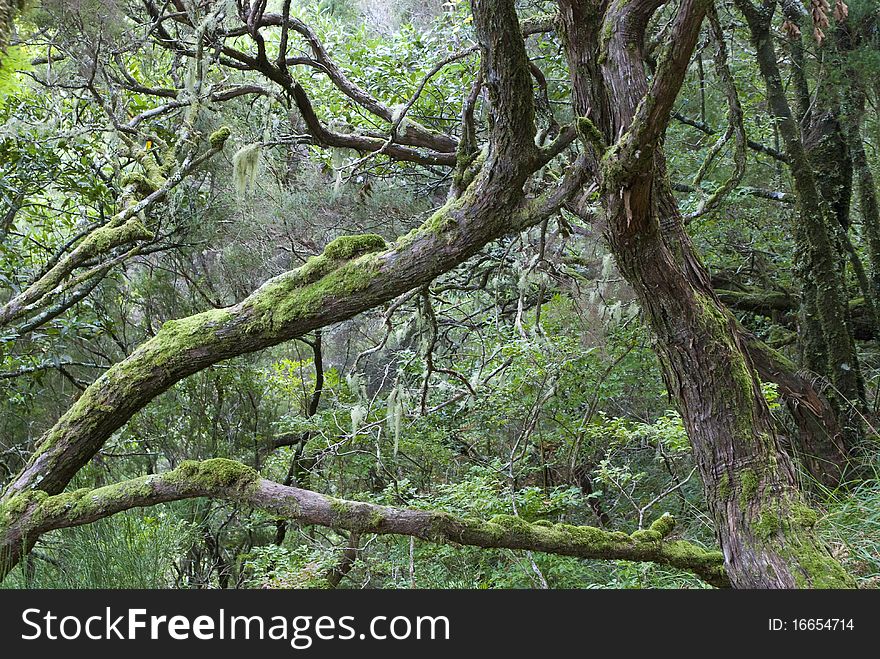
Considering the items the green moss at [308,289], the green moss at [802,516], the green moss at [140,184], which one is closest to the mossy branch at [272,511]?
the green moss at [802,516]

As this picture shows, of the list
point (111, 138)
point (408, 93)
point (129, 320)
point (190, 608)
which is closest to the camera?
point (190, 608)

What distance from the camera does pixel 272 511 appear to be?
109 inches

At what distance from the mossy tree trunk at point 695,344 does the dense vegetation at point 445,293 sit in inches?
0.5

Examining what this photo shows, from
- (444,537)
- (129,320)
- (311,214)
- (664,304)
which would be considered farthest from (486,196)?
(129,320)

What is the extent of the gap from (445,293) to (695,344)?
11.5 feet

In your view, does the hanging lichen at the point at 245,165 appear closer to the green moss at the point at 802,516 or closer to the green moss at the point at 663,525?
the green moss at the point at 663,525

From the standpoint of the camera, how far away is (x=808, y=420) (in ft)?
15.0

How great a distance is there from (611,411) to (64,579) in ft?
16.2

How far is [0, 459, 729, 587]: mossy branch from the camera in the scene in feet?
9.00

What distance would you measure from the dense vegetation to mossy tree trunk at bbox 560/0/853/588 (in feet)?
0.04

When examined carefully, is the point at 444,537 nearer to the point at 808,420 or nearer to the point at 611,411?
the point at 808,420

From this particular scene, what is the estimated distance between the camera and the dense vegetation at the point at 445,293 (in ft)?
9.18

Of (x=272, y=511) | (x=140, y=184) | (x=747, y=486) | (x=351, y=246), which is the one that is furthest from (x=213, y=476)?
(x=747, y=486)

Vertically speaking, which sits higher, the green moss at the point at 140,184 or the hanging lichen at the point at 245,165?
the hanging lichen at the point at 245,165
